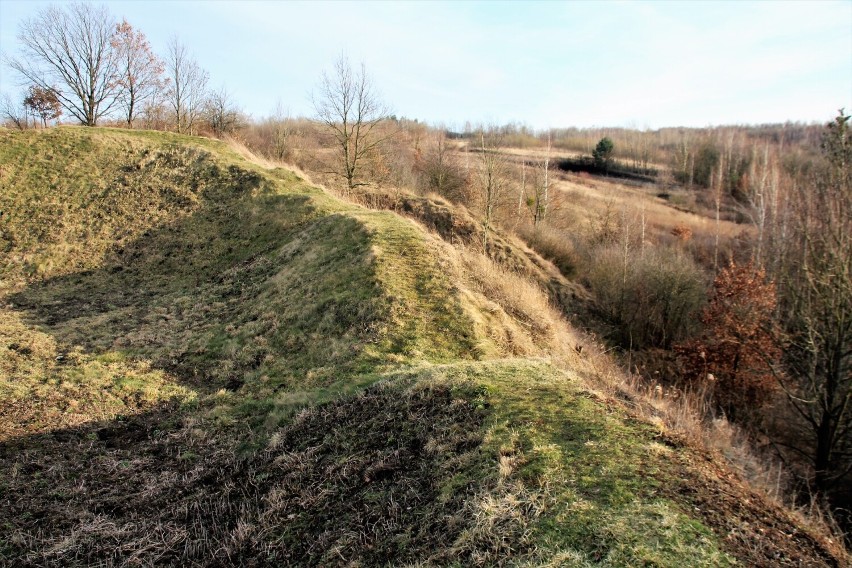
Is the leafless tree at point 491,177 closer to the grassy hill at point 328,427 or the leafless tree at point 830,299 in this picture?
the grassy hill at point 328,427

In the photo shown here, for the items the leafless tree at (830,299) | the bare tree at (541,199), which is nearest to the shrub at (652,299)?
the leafless tree at (830,299)

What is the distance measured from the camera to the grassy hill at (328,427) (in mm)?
3936

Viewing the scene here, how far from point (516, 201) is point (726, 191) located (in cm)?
3856

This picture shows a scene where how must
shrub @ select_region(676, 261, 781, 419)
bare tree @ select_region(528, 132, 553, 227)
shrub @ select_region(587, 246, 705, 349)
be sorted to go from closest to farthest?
shrub @ select_region(676, 261, 781, 419), shrub @ select_region(587, 246, 705, 349), bare tree @ select_region(528, 132, 553, 227)

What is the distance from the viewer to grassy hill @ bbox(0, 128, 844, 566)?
3936 mm

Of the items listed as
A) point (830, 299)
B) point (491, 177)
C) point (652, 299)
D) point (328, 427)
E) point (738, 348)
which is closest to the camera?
point (328, 427)

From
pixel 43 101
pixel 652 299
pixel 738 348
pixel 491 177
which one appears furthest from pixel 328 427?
pixel 43 101

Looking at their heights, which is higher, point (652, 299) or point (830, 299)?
point (830, 299)

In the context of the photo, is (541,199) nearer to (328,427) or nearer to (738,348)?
(738,348)

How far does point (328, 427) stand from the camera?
21.4 ft

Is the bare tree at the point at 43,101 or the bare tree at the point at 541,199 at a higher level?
the bare tree at the point at 43,101

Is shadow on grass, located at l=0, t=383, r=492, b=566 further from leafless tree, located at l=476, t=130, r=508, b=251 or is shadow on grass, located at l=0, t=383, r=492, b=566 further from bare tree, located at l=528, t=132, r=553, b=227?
bare tree, located at l=528, t=132, r=553, b=227

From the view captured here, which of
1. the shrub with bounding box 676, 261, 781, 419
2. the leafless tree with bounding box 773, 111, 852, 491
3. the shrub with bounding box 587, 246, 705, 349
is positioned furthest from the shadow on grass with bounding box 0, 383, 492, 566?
the shrub with bounding box 587, 246, 705, 349

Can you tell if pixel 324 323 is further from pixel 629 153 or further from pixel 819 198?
pixel 629 153
